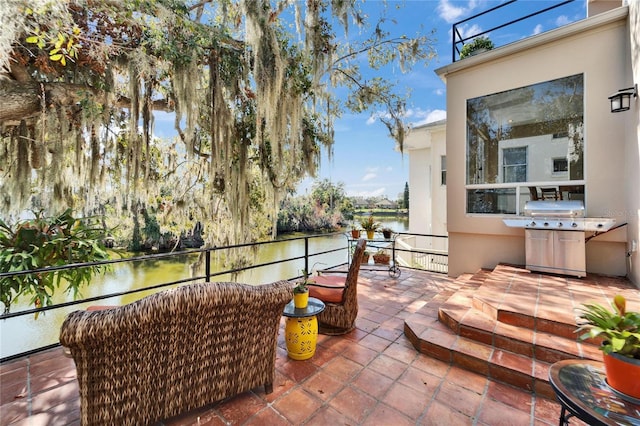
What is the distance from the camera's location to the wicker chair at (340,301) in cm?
263

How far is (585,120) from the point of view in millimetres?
3523

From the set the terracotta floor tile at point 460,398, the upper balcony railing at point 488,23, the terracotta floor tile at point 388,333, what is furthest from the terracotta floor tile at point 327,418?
the upper balcony railing at point 488,23

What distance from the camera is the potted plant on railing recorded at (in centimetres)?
104

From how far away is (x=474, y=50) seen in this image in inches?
179

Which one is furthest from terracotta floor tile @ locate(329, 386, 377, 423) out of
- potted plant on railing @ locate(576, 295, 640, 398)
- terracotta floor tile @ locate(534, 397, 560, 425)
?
potted plant on railing @ locate(576, 295, 640, 398)

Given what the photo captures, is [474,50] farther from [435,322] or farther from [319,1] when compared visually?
[435,322]

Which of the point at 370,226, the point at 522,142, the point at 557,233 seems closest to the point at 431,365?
the point at 557,233

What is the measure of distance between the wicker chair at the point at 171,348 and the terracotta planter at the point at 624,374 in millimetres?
1529

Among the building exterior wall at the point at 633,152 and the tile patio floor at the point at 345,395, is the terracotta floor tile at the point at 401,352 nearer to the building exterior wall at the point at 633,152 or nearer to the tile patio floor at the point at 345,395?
the tile patio floor at the point at 345,395

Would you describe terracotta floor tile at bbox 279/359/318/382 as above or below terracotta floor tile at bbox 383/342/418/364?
above

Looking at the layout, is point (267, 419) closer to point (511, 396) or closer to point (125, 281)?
point (511, 396)

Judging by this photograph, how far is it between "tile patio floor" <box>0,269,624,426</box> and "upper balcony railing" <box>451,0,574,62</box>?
15.2ft

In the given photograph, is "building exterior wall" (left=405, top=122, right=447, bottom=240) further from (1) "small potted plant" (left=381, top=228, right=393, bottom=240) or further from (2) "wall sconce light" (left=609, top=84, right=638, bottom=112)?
(2) "wall sconce light" (left=609, top=84, right=638, bottom=112)

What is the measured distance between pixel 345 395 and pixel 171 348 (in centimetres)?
120
